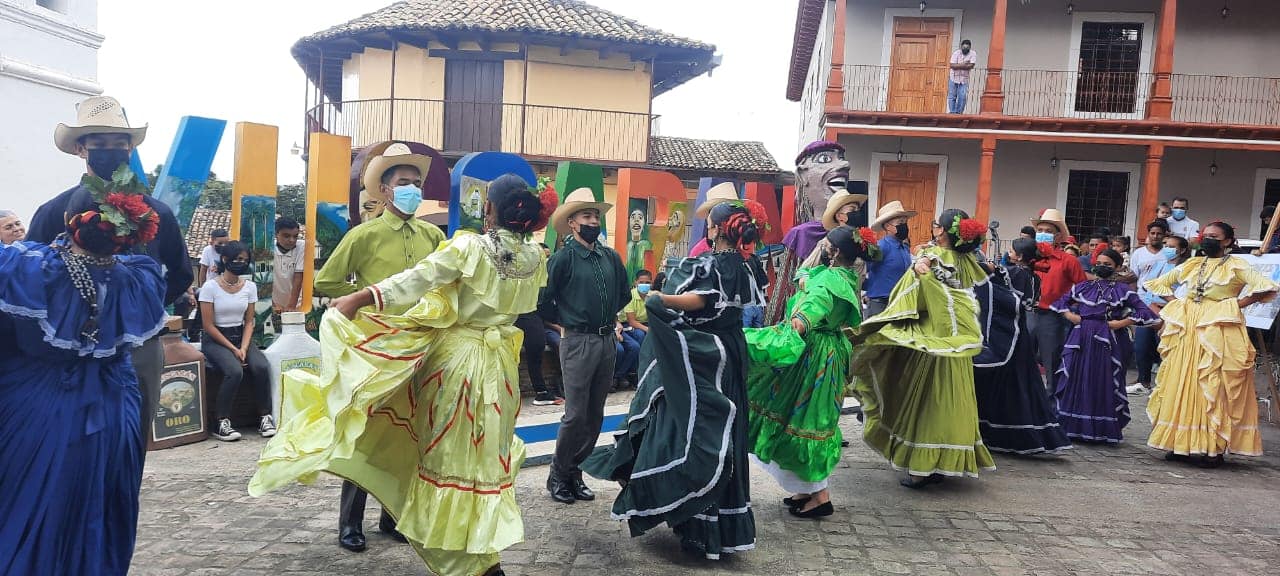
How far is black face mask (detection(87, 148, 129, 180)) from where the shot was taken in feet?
14.1

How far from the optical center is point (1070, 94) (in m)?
18.1

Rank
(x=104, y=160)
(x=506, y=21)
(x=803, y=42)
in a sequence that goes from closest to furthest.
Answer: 1. (x=104, y=160)
2. (x=506, y=21)
3. (x=803, y=42)

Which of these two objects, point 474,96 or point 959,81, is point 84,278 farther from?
point 474,96

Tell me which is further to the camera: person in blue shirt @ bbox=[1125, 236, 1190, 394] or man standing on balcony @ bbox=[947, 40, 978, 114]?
man standing on balcony @ bbox=[947, 40, 978, 114]

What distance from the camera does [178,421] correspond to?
661 centimetres

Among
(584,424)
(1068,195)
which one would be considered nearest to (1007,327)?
(584,424)

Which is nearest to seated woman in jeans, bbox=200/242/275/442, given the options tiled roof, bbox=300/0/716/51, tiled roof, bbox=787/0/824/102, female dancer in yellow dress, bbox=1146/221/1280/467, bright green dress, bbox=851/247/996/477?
bright green dress, bbox=851/247/996/477

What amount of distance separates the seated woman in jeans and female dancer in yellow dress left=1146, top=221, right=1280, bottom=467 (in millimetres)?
7466

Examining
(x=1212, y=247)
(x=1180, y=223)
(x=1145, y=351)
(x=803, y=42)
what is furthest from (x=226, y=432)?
(x=803, y=42)

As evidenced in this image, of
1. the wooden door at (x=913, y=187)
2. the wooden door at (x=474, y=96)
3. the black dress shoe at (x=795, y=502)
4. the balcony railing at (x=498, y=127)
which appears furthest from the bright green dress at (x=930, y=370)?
the wooden door at (x=474, y=96)

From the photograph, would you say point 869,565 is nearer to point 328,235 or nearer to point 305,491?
point 305,491

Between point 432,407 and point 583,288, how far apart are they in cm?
173

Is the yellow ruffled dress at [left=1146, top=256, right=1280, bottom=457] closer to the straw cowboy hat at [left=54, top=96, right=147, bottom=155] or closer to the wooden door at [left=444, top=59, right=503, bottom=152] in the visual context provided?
the straw cowboy hat at [left=54, top=96, right=147, bottom=155]

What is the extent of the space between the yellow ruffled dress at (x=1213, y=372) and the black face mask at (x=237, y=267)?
7.75m
